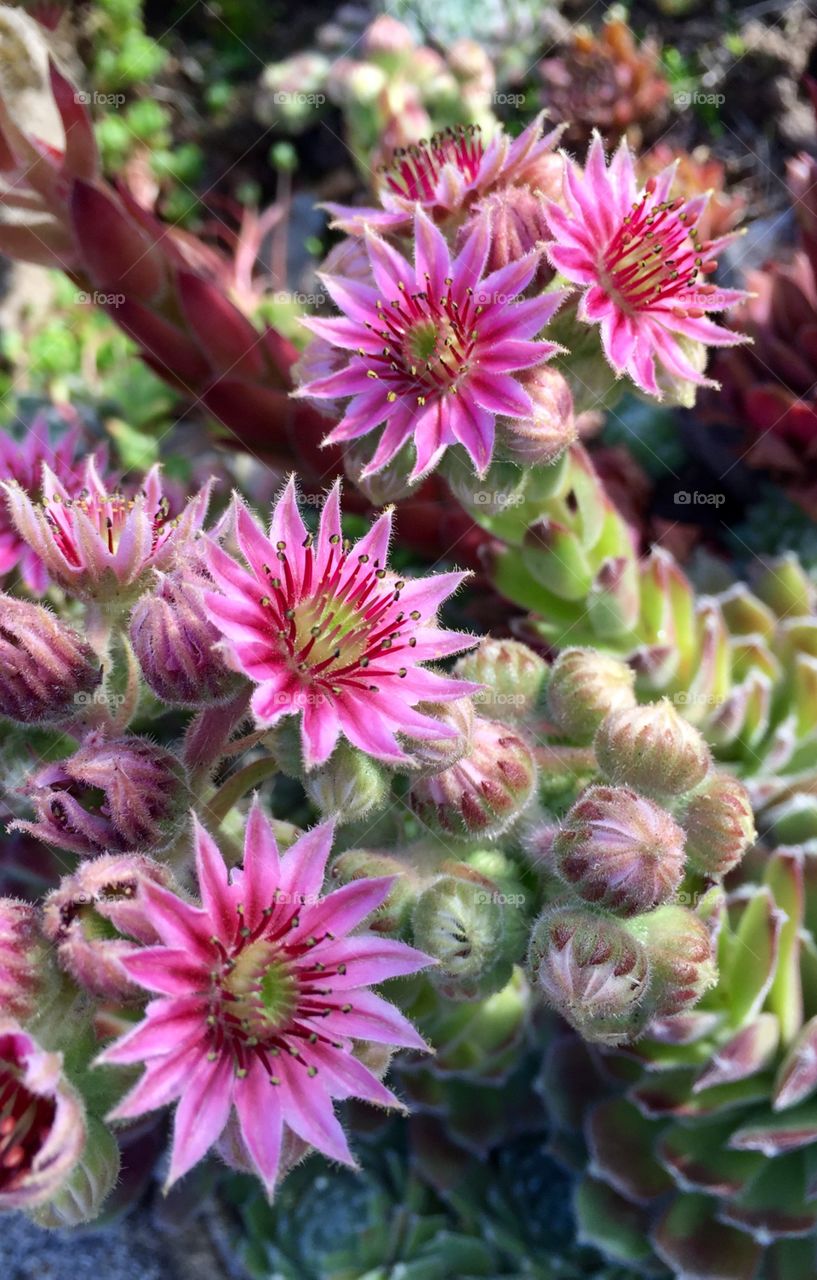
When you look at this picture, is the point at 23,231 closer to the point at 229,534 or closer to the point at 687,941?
the point at 229,534

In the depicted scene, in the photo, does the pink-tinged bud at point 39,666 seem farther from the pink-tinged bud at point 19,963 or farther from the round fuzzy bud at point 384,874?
the round fuzzy bud at point 384,874

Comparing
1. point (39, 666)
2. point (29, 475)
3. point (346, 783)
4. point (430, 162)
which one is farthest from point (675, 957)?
point (29, 475)

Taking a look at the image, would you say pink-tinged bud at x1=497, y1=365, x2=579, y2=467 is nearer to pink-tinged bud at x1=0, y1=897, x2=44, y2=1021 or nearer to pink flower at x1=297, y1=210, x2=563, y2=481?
pink flower at x1=297, y1=210, x2=563, y2=481

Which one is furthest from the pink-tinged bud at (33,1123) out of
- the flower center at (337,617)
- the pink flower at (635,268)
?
the pink flower at (635,268)

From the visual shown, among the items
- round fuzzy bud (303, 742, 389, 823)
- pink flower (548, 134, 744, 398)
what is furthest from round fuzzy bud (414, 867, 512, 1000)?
pink flower (548, 134, 744, 398)

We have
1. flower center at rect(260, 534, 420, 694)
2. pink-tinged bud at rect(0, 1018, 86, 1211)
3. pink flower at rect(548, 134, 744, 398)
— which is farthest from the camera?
pink flower at rect(548, 134, 744, 398)

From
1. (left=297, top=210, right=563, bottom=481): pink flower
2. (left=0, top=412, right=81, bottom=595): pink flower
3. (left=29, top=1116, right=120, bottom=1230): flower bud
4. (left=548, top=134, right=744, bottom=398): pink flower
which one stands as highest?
(left=548, top=134, right=744, bottom=398): pink flower
